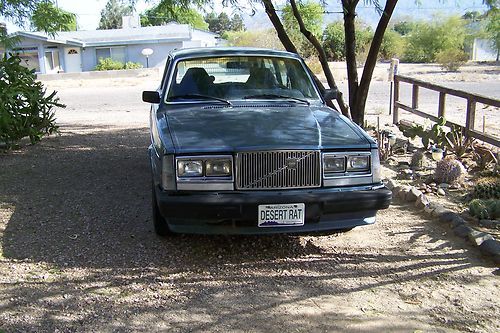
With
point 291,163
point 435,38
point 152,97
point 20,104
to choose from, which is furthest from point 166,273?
point 435,38

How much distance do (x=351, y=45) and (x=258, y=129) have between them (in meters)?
4.38

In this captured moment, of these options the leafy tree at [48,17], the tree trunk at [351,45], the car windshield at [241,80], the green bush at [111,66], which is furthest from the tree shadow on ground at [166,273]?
the green bush at [111,66]

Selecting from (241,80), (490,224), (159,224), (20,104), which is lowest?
(490,224)

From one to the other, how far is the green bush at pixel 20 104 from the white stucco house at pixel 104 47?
32009 millimetres

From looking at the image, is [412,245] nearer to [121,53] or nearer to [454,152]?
[454,152]

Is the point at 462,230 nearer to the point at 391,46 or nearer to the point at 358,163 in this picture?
the point at 358,163

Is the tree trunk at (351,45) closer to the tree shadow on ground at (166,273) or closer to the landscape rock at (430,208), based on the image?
the landscape rock at (430,208)

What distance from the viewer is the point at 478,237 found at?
4.91 metres

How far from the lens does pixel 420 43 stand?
4050 centimetres

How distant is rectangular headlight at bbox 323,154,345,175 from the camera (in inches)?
172

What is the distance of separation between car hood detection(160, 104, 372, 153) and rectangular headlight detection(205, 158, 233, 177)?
0.09m

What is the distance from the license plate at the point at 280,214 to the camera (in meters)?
4.22

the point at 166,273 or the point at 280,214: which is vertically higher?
the point at 280,214

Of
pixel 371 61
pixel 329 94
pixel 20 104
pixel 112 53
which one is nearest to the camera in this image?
pixel 329 94
